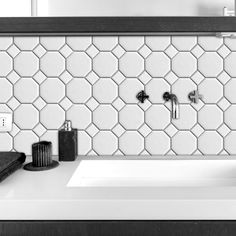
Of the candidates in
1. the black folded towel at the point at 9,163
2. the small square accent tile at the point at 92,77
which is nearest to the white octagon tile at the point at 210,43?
the small square accent tile at the point at 92,77

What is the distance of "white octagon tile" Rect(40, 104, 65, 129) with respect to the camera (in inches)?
53.3

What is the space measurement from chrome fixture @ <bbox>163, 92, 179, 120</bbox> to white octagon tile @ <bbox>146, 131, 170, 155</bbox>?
16cm

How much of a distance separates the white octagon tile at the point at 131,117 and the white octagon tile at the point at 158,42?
0.89 feet

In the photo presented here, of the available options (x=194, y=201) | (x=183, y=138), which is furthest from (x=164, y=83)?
(x=194, y=201)

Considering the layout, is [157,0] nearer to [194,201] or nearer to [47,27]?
[47,27]

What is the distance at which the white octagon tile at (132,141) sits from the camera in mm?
1358

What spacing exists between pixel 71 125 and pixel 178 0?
2.21ft

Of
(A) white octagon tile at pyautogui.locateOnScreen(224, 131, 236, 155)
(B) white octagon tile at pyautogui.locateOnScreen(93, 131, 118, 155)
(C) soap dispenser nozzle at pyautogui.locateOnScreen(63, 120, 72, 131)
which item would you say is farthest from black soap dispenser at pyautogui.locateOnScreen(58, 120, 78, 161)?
(A) white octagon tile at pyautogui.locateOnScreen(224, 131, 236, 155)

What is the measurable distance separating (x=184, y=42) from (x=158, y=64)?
15 cm

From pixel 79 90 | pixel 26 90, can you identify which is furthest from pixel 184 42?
pixel 26 90

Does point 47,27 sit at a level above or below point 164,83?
above

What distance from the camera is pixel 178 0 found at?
1.18 metres

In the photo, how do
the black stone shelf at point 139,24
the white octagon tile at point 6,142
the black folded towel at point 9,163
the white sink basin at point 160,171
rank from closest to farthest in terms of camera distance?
the black folded towel at point 9,163
the black stone shelf at point 139,24
the white sink basin at point 160,171
the white octagon tile at point 6,142

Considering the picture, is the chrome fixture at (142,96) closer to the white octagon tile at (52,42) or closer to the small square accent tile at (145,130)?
the small square accent tile at (145,130)
